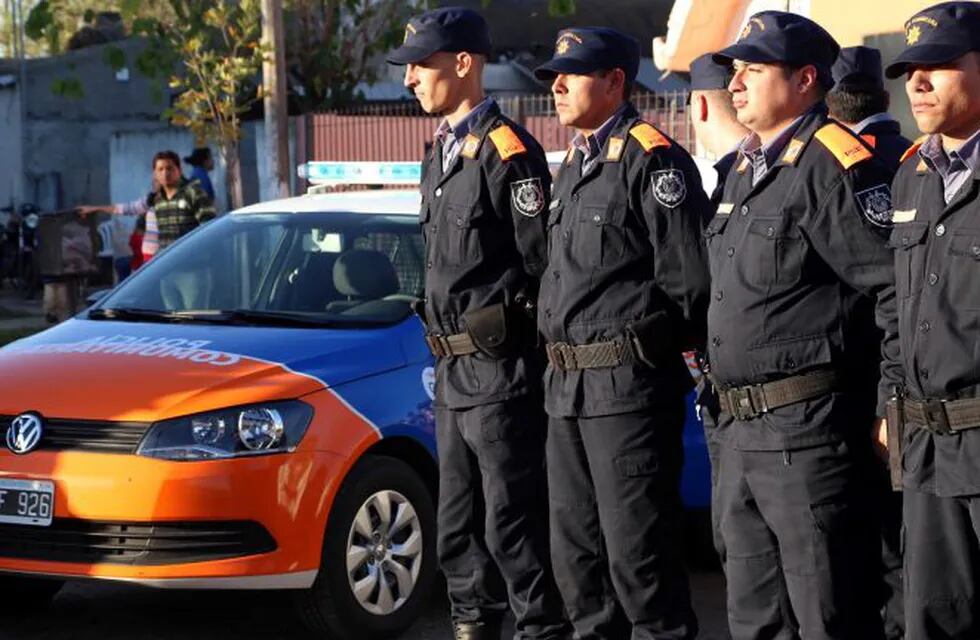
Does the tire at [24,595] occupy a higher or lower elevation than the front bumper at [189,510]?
lower

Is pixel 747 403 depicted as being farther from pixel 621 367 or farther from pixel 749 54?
pixel 749 54

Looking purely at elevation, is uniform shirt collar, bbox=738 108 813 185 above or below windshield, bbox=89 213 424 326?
→ above

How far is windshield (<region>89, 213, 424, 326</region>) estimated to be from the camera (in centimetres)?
674

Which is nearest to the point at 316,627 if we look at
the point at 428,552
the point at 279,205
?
the point at 428,552

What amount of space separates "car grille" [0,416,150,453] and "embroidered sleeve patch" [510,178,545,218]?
1.42m

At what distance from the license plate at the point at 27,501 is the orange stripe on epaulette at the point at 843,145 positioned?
2.85 m

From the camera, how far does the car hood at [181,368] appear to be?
19.7ft

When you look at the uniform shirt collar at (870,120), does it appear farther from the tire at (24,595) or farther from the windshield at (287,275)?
the tire at (24,595)

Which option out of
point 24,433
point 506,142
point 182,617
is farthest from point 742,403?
point 182,617

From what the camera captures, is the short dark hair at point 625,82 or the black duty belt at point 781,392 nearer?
the black duty belt at point 781,392

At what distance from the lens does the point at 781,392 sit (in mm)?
4418

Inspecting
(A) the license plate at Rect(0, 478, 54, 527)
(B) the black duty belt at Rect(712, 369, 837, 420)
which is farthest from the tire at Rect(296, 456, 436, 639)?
(B) the black duty belt at Rect(712, 369, 837, 420)

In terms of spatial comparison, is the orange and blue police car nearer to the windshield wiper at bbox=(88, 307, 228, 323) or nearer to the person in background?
the windshield wiper at bbox=(88, 307, 228, 323)

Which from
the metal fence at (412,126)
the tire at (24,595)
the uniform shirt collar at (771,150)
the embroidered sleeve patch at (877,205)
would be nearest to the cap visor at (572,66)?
the uniform shirt collar at (771,150)
